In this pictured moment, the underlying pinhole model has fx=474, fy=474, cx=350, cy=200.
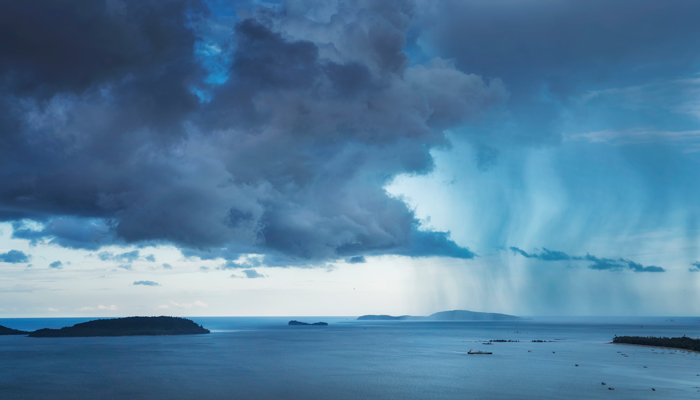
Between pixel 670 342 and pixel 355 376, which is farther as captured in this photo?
pixel 670 342

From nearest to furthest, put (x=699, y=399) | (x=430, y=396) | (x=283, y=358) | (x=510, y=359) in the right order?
(x=699, y=399) < (x=430, y=396) < (x=510, y=359) < (x=283, y=358)

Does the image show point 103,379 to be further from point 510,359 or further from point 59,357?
point 510,359

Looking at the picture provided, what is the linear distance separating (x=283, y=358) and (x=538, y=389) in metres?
75.8

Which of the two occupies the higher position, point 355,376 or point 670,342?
point 355,376

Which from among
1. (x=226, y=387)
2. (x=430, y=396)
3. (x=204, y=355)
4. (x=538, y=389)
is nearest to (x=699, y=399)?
(x=538, y=389)

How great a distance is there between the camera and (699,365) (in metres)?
102

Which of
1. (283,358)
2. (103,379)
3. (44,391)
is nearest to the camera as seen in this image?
(44,391)

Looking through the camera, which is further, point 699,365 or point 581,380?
point 699,365

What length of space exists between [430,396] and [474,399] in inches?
263

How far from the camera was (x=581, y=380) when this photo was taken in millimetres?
85062

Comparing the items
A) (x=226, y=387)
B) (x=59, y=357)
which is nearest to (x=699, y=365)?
(x=226, y=387)

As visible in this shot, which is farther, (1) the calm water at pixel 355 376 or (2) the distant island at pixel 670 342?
(2) the distant island at pixel 670 342

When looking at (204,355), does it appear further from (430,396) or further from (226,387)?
(430,396)

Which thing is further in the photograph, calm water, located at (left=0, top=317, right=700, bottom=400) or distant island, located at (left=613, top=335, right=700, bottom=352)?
distant island, located at (left=613, top=335, right=700, bottom=352)
